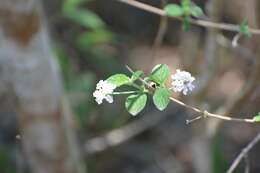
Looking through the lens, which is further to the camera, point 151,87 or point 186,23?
point 186,23

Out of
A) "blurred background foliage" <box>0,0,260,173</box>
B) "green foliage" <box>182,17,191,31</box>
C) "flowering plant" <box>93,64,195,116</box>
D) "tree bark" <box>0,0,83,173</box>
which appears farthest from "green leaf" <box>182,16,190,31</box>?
"blurred background foliage" <box>0,0,260,173</box>

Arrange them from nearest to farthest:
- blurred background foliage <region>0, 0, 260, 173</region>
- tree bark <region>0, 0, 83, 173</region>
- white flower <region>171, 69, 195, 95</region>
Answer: white flower <region>171, 69, 195, 95</region> → tree bark <region>0, 0, 83, 173</region> → blurred background foliage <region>0, 0, 260, 173</region>

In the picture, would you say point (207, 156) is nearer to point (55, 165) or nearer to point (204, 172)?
point (204, 172)

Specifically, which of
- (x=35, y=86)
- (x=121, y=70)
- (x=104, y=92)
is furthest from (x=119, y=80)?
(x=121, y=70)

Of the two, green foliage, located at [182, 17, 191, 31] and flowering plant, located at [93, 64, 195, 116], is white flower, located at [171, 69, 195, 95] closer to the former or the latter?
flowering plant, located at [93, 64, 195, 116]

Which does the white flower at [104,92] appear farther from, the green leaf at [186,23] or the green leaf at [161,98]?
the green leaf at [186,23]

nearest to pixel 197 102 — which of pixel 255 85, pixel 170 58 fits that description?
pixel 255 85

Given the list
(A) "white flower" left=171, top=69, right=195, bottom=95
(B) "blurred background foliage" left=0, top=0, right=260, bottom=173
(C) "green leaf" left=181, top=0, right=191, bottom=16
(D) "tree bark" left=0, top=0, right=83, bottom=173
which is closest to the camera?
(A) "white flower" left=171, top=69, right=195, bottom=95

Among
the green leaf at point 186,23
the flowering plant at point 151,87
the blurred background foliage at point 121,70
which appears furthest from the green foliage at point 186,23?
the blurred background foliage at point 121,70

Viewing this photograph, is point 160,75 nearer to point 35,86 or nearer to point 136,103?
point 136,103
